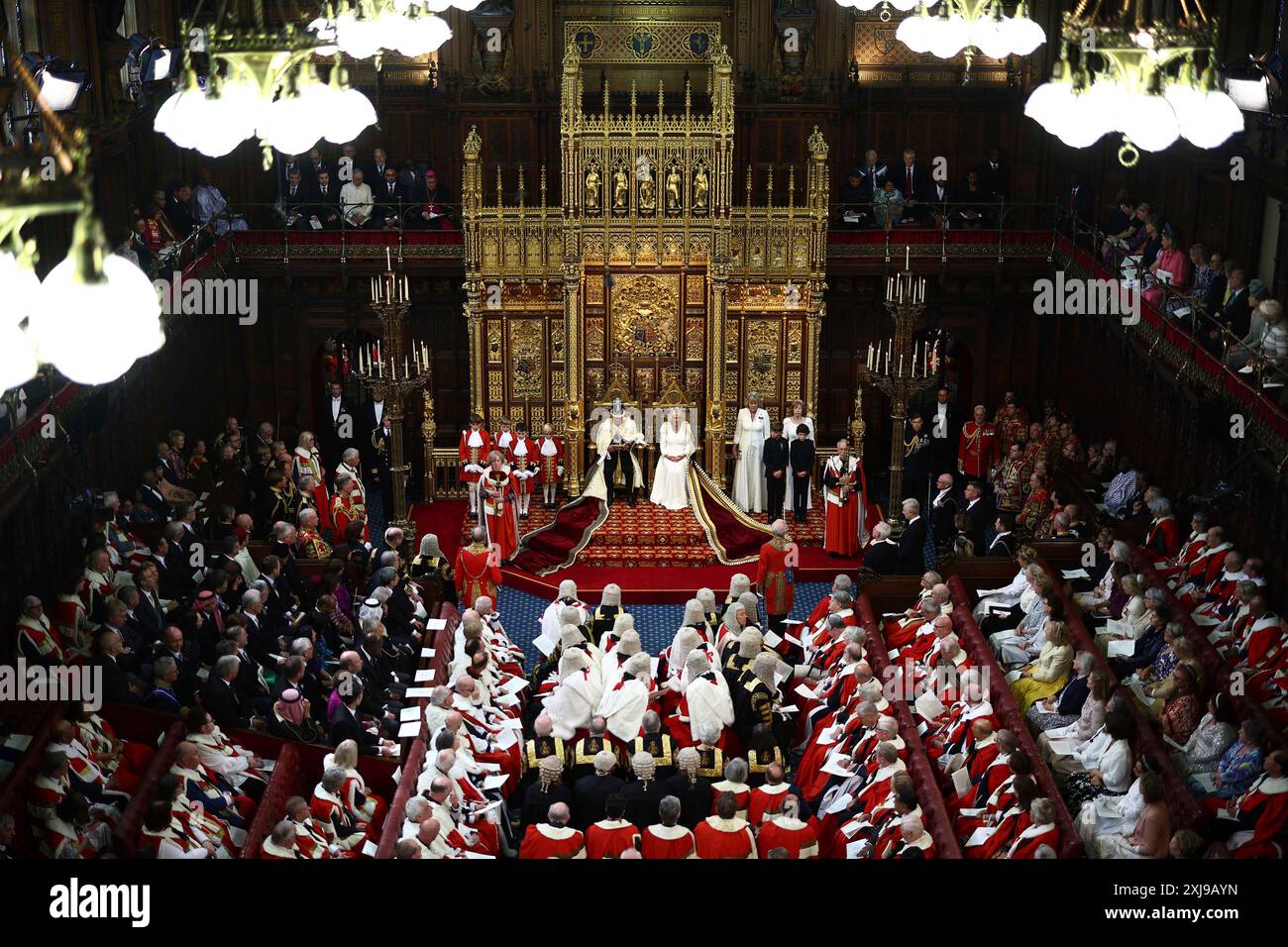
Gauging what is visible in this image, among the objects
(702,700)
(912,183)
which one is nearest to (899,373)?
(912,183)

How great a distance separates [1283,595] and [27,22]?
15.6m

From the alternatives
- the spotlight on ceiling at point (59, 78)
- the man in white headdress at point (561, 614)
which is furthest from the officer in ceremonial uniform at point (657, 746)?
the spotlight on ceiling at point (59, 78)

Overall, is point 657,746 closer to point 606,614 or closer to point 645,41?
point 606,614

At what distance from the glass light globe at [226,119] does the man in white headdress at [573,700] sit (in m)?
8.45

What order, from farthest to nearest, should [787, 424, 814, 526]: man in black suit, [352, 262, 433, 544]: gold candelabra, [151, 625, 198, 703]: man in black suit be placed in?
[787, 424, 814, 526]: man in black suit → [352, 262, 433, 544]: gold candelabra → [151, 625, 198, 703]: man in black suit

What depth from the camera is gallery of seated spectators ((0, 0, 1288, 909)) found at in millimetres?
13031

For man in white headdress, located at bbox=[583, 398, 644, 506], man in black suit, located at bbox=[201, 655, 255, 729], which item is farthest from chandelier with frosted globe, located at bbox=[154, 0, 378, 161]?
man in white headdress, located at bbox=[583, 398, 644, 506]

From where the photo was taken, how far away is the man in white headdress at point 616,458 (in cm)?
2356

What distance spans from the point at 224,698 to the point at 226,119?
826cm

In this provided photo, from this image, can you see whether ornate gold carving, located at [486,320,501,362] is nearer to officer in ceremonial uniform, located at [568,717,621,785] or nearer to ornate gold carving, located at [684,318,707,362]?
ornate gold carving, located at [684,318,707,362]

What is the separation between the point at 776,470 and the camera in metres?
23.6

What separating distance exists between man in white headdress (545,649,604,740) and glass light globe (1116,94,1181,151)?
860cm

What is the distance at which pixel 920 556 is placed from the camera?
20266 millimetres

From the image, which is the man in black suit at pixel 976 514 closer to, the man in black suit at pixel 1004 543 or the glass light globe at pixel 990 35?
the man in black suit at pixel 1004 543
